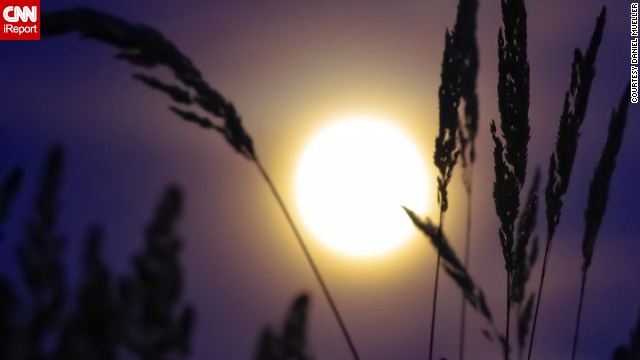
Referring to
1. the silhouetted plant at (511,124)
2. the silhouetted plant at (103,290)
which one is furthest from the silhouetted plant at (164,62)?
the silhouetted plant at (103,290)

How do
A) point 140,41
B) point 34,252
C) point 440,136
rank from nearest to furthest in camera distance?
1. point 140,41
2. point 440,136
3. point 34,252

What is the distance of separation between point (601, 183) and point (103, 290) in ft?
35.1

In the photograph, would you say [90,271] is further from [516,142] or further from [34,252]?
[516,142]

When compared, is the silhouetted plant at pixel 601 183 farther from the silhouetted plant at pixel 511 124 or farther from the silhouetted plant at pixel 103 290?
the silhouetted plant at pixel 103 290

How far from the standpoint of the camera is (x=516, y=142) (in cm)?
183

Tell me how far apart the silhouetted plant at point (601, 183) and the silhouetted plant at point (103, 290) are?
789 centimetres

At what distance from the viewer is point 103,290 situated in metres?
11.8

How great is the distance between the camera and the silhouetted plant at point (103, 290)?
473 inches

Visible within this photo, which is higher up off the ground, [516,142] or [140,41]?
[140,41]

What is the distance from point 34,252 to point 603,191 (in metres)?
20.4

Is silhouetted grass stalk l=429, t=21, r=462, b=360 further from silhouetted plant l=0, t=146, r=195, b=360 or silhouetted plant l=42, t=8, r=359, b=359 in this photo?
silhouetted plant l=0, t=146, r=195, b=360

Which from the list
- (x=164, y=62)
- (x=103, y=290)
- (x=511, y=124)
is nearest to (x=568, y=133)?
(x=511, y=124)

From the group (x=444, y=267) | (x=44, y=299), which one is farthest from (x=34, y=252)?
(x=444, y=267)

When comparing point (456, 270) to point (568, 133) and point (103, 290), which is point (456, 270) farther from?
point (103, 290)
